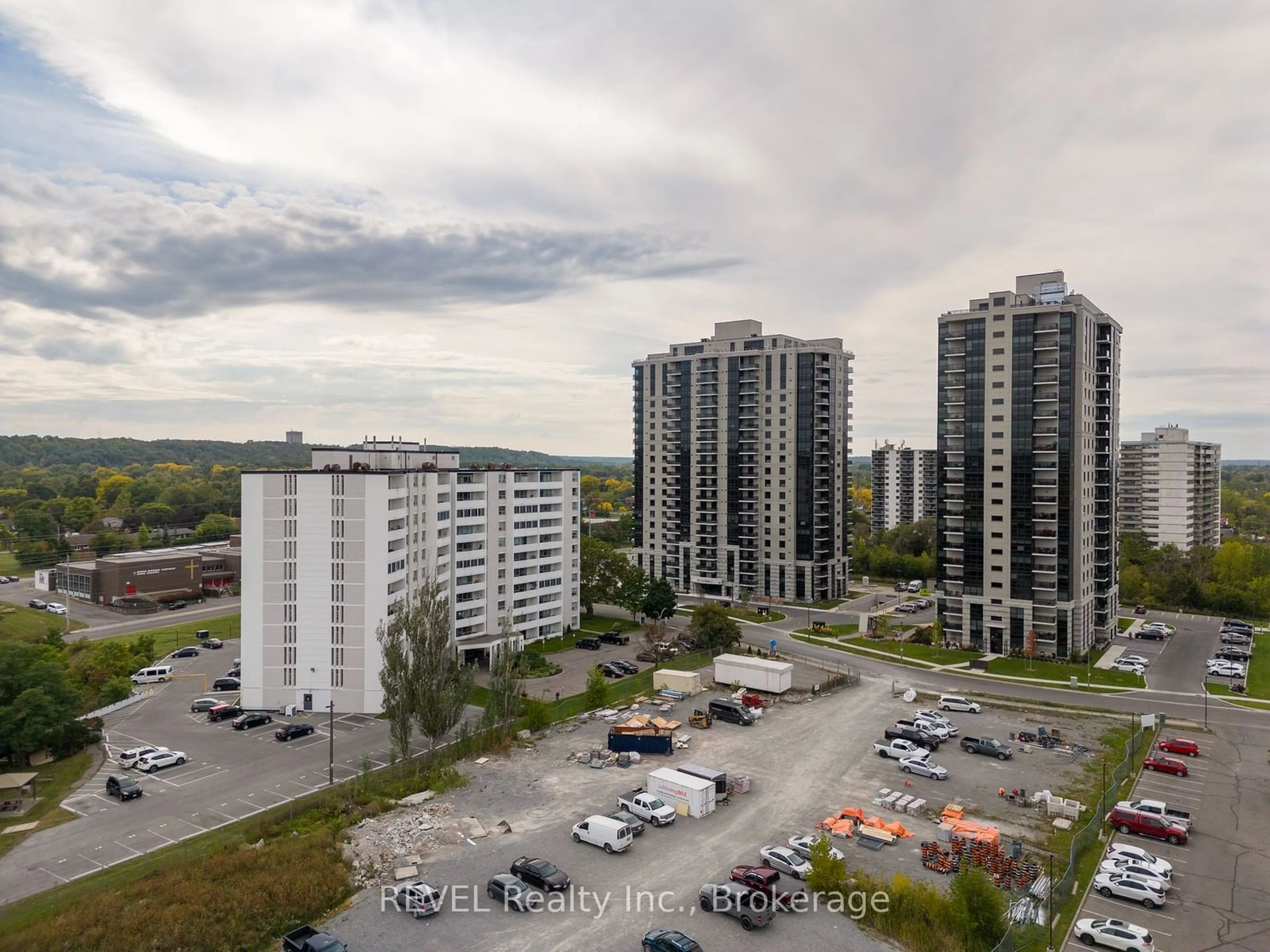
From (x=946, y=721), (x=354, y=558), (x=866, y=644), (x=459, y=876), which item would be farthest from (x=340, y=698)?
(x=866, y=644)

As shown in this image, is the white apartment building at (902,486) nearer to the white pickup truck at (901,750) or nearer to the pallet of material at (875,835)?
the white pickup truck at (901,750)

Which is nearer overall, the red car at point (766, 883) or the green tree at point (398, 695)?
the red car at point (766, 883)

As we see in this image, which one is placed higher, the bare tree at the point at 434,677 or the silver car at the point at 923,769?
the bare tree at the point at 434,677

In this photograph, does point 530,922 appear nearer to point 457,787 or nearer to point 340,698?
point 457,787

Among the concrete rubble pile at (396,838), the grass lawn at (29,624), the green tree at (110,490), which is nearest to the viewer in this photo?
the concrete rubble pile at (396,838)

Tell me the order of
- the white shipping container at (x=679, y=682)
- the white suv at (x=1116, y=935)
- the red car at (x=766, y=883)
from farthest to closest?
the white shipping container at (x=679, y=682), the red car at (x=766, y=883), the white suv at (x=1116, y=935)

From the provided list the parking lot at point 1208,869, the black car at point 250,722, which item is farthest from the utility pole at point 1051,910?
the black car at point 250,722

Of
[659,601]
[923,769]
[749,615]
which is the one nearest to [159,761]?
[923,769]
